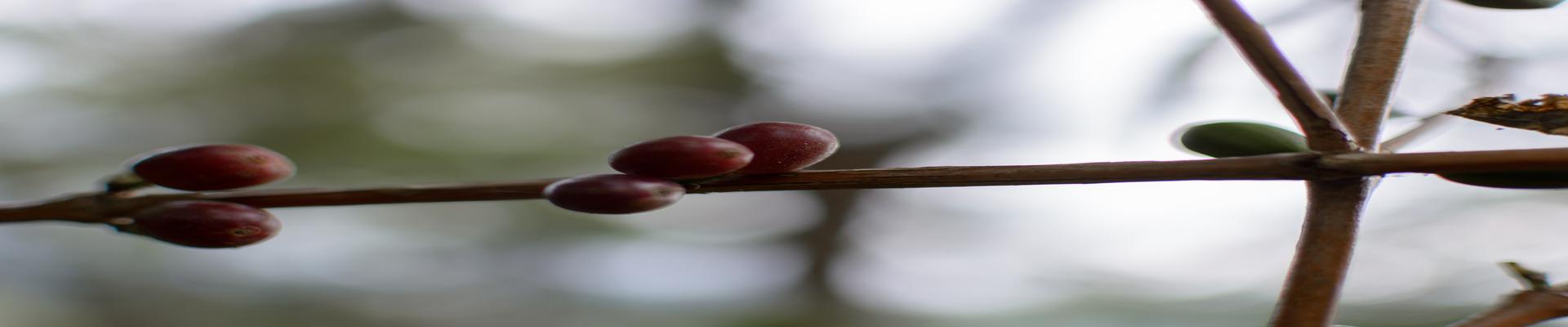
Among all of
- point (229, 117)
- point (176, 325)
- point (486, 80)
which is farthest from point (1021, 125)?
point (176, 325)

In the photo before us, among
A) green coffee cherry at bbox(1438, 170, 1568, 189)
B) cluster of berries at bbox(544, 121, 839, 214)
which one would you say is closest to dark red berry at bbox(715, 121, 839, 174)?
cluster of berries at bbox(544, 121, 839, 214)

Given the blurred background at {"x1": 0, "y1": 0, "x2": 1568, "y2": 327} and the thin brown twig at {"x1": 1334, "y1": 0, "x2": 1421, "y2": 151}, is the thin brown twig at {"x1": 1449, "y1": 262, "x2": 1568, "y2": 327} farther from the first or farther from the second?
the blurred background at {"x1": 0, "y1": 0, "x2": 1568, "y2": 327}

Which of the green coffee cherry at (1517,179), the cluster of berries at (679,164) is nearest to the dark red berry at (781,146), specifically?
the cluster of berries at (679,164)

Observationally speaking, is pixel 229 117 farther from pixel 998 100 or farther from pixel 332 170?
pixel 998 100

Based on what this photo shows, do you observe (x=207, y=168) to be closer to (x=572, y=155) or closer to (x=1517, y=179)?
(x=1517, y=179)

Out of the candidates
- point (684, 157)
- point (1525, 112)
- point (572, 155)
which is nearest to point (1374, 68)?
point (1525, 112)

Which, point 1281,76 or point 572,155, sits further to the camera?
point 572,155

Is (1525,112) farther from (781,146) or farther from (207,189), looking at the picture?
(207,189)

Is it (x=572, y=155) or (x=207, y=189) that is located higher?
(x=572, y=155)
